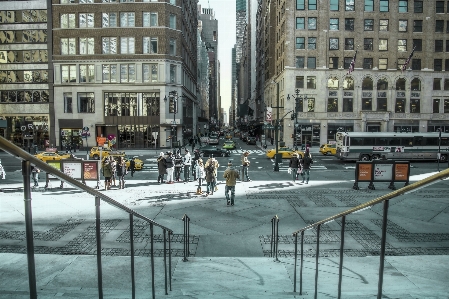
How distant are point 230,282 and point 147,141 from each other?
48.1m

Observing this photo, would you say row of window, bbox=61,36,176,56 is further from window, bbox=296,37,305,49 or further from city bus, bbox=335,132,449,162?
city bus, bbox=335,132,449,162

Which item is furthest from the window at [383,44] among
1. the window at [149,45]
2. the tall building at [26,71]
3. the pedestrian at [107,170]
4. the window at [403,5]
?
the pedestrian at [107,170]

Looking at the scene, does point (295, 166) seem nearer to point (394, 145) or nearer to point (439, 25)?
point (394, 145)

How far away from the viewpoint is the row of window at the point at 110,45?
169 ft

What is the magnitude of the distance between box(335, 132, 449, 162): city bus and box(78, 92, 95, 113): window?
117 ft

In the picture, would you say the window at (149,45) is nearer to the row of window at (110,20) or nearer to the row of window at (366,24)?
the row of window at (110,20)

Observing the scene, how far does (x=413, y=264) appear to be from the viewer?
7262 millimetres

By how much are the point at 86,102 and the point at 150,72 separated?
1037cm

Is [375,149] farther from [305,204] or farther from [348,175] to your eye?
[305,204]

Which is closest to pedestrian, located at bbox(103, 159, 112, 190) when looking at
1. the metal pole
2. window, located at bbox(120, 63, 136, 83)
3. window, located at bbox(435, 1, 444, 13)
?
the metal pole

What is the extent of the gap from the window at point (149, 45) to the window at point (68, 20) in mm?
10459

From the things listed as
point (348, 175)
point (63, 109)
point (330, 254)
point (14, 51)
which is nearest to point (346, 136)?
point (348, 175)

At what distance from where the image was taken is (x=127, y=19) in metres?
51.3

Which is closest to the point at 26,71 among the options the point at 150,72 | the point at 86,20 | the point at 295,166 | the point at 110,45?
the point at 86,20
